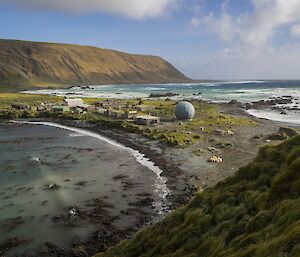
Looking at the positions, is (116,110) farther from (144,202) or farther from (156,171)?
(144,202)

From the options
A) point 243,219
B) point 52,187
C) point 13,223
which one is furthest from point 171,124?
point 243,219

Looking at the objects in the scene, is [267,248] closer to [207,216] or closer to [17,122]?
[207,216]

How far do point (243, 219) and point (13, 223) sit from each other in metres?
19.5

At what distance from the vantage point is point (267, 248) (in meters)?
9.09

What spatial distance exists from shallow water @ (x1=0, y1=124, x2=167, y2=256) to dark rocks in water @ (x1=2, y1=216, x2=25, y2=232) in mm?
73

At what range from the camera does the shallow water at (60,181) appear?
26.5 meters

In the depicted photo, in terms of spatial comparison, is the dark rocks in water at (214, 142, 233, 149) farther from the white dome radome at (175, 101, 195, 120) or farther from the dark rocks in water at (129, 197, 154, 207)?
the white dome radome at (175, 101, 195, 120)

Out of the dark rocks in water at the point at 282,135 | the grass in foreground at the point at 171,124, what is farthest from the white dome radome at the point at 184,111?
the dark rocks in water at the point at 282,135

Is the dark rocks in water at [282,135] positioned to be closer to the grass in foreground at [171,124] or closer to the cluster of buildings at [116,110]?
the grass in foreground at [171,124]

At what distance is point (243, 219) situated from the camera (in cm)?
1317

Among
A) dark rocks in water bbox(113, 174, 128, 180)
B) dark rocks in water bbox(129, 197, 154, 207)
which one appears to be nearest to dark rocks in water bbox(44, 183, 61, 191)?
dark rocks in water bbox(113, 174, 128, 180)

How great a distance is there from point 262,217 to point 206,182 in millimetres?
23422

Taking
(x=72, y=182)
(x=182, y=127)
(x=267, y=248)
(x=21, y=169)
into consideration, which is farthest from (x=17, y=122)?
(x=267, y=248)

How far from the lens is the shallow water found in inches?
1043
